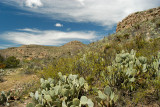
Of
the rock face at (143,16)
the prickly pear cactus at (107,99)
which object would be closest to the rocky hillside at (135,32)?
the rock face at (143,16)

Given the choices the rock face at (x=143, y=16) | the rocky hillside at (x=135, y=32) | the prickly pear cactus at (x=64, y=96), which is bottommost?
the prickly pear cactus at (x=64, y=96)

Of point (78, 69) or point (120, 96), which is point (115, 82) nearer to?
point (120, 96)

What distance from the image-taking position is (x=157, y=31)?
11.0 meters

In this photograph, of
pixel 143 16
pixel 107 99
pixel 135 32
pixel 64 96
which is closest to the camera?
pixel 107 99

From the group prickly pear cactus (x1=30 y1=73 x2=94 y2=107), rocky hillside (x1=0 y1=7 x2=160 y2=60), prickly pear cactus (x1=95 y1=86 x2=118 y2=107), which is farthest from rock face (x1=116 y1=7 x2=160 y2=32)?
prickly pear cactus (x1=95 y1=86 x2=118 y2=107)

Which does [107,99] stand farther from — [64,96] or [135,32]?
[135,32]

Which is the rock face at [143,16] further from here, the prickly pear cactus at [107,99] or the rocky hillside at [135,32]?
the prickly pear cactus at [107,99]

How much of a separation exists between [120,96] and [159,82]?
40.3 inches

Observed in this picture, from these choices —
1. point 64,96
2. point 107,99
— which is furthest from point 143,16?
point 64,96

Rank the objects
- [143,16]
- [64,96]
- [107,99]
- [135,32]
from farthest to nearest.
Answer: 1. [143,16]
2. [135,32]
3. [64,96]
4. [107,99]

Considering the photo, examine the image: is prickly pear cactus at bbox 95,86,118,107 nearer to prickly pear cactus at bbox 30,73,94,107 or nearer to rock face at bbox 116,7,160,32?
prickly pear cactus at bbox 30,73,94,107

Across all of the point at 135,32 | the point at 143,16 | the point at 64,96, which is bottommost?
the point at 64,96

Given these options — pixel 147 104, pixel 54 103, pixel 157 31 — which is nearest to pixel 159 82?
pixel 147 104

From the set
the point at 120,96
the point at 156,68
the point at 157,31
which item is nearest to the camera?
the point at 120,96
